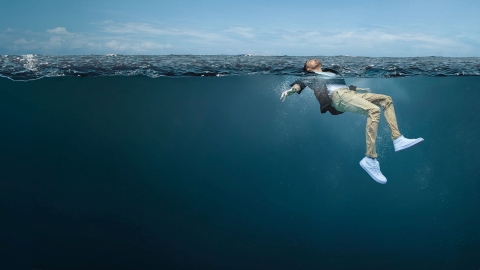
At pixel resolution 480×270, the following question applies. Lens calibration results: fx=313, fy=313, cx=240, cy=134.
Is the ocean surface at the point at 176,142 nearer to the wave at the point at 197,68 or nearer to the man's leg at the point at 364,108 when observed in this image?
the wave at the point at 197,68

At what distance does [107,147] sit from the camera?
72.5 feet

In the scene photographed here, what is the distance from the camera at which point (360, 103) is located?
5.62m

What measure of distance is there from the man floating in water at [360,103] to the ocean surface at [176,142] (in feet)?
19.0

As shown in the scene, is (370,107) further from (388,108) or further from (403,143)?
(403,143)

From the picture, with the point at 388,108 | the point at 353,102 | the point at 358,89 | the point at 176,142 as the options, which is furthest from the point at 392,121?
the point at 176,142

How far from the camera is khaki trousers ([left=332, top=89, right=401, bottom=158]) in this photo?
5.40 m

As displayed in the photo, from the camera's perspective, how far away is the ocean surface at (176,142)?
13.3 metres

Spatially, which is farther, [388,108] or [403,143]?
[388,108]

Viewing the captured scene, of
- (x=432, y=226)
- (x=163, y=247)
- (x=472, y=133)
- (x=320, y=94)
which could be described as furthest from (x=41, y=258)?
(x=432, y=226)

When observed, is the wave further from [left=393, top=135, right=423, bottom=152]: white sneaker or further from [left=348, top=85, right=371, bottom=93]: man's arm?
[left=393, top=135, right=423, bottom=152]: white sneaker

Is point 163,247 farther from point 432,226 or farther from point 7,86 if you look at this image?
point 432,226

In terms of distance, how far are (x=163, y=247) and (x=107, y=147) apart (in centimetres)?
868

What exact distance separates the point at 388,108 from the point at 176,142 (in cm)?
1956

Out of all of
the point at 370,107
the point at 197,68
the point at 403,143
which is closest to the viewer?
the point at 403,143
